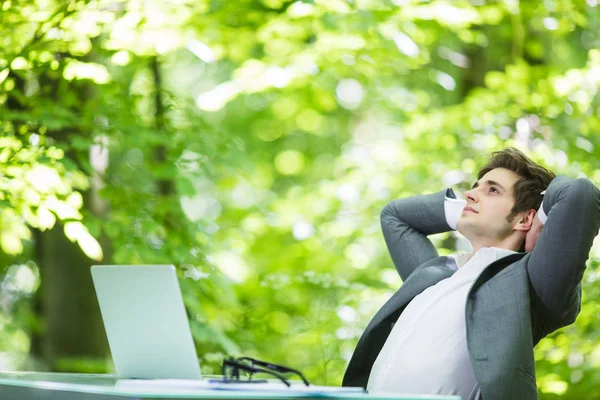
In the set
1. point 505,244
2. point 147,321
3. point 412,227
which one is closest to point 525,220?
point 505,244

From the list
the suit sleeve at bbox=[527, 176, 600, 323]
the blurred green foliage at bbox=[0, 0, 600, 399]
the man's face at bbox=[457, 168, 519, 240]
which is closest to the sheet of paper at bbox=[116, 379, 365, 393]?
the suit sleeve at bbox=[527, 176, 600, 323]

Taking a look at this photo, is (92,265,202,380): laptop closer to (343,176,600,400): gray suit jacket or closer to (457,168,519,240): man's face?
(343,176,600,400): gray suit jacket

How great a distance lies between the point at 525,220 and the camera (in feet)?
7.38

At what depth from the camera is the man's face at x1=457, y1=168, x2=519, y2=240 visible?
2.25 m

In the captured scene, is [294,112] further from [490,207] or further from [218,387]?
[218,387]

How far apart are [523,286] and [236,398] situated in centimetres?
97

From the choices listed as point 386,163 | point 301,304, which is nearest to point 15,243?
point 301,304

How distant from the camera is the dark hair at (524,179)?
7.37ft

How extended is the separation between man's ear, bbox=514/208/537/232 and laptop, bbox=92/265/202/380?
1077 mm

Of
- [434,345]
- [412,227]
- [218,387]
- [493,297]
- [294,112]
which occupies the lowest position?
[294,112]

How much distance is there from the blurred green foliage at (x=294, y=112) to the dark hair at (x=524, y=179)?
4.79 ft

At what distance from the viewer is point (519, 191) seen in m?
2.26

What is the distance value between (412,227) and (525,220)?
1.54ft

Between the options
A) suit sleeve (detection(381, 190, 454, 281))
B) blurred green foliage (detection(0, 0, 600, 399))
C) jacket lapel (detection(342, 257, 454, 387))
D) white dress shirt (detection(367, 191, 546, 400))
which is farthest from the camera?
blurred green foliage (detection(0, 0, 600, 399))
